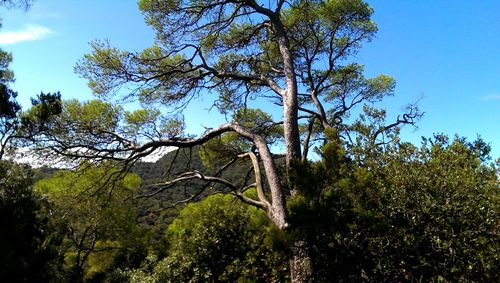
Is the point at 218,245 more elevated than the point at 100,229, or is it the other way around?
the point at 100,229

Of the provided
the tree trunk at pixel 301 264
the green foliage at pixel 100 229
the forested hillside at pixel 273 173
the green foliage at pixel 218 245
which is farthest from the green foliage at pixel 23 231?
the green foliage at pixel 100 229

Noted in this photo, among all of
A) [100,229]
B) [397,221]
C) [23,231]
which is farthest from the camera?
[100,229]

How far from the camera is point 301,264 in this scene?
16.5 ft

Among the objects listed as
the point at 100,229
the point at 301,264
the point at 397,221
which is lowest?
the point at 301,264

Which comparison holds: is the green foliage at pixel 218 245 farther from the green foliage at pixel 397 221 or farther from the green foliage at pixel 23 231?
the green foliage at pixel 23 231

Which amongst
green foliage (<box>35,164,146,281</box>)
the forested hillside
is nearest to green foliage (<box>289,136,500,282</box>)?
the forested hillside

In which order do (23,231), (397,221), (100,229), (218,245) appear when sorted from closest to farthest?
(397,221), (218,245), (23,231), (100,229)

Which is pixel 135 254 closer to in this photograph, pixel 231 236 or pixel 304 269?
pixel 231 236

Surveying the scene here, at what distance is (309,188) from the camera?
15.5 ft

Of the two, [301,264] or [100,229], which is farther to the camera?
[100,229]

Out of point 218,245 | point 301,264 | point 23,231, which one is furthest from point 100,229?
point 301,264

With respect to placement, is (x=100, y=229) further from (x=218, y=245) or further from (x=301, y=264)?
(x=301, y=264)

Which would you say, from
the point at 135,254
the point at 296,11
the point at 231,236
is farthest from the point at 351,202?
the point at 135,254

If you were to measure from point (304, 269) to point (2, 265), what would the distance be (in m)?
5.71
